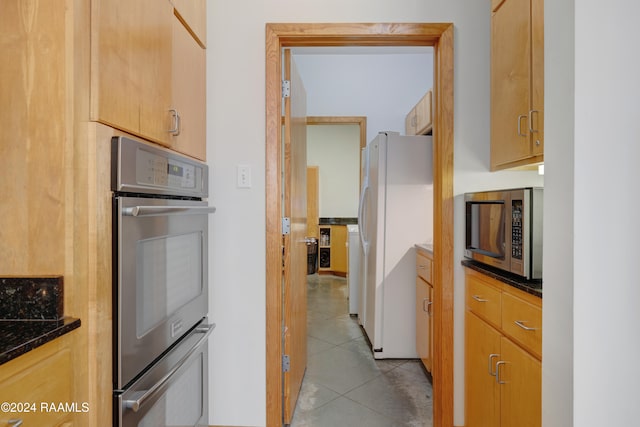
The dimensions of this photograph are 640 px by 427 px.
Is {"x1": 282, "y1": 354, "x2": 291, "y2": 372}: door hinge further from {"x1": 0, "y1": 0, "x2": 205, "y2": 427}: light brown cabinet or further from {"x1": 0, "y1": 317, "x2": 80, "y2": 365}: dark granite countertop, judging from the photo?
{"x1": 0, "y1": 317, "x2": 80, "y2": 365}: dark granite countertop

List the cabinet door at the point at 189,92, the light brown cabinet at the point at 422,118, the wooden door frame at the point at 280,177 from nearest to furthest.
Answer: the cabinet door at the point at 189,92 < the wooden door frame at the point at 280,177 < the light brown cabinet at the point at 422,118

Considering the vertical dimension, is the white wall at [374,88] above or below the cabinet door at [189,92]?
above

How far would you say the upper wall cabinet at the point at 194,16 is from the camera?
5.21 feet

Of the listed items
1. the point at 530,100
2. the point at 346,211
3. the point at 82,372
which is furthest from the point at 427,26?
the point at 346,211

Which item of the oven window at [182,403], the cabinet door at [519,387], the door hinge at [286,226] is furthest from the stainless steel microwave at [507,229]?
the oven window at [182,403]

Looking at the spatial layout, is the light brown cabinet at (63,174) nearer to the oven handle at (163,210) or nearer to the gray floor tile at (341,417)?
the oven handle at (163,210)

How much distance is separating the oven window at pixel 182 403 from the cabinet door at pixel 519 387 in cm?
125

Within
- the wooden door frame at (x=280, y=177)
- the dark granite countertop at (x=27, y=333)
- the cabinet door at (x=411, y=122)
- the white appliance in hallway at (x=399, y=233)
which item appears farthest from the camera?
the cabinet door at (x=411, y=122)

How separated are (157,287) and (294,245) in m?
1.01

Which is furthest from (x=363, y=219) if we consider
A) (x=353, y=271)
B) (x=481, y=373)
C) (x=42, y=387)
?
(x=42, y=387)

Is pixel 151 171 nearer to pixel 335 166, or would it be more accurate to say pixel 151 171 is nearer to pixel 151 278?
pixel 151 278

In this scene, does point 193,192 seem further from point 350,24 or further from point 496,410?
point 496,410

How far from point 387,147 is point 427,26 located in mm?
1093

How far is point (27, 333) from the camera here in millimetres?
835
